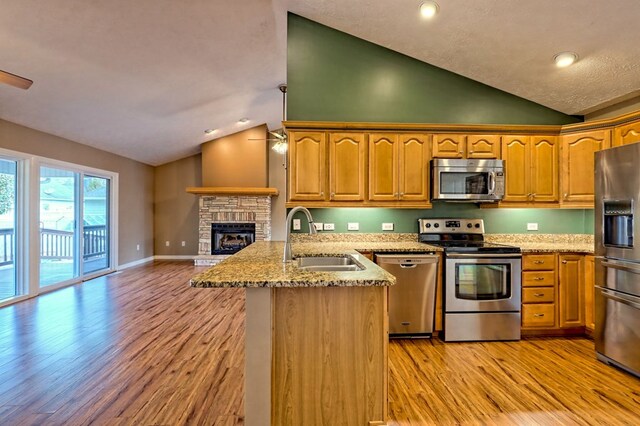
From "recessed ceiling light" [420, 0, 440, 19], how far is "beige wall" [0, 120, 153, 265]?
5.29 meters

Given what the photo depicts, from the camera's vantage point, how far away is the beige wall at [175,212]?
8.59 metres

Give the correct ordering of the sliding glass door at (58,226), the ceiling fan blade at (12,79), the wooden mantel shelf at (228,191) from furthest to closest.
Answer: the wooden mantel shelf at (228,191) → the sliding glass door at (58,226) → the ceiling fan blade at (12,79)

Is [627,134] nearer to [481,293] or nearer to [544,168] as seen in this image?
[544,168]

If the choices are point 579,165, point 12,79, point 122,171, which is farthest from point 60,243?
point 579,165

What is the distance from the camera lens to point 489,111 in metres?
4.10

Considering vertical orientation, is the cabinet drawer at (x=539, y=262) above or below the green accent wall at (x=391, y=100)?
below

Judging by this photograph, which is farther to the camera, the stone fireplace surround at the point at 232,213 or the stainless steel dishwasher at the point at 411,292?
the stone fireplace surround at the point at 232,213

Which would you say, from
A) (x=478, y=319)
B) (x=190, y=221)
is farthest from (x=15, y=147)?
(x=478, y=319)

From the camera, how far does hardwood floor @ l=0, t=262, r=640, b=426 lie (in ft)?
6.85

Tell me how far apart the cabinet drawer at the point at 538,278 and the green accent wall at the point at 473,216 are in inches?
29.8

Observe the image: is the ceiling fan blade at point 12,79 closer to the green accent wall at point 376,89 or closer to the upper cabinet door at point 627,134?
the green accent wall at point 376,89

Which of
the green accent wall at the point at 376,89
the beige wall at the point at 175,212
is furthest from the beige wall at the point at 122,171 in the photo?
the green accent wall at the point at 376,89

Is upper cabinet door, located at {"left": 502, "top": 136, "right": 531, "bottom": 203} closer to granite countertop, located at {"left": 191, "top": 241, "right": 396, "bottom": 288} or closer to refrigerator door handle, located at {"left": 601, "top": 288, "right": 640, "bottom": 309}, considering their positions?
refrigerator door handle, located at {"left": 601, "top": 288, "right": 640, "bottom": 309}

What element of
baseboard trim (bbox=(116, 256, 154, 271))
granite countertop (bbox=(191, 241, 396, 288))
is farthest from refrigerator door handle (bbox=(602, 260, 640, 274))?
baseboard trim (bbox=(116, 256, 154, 271))
